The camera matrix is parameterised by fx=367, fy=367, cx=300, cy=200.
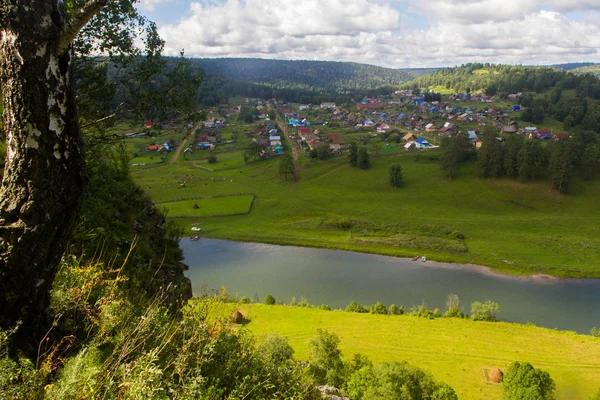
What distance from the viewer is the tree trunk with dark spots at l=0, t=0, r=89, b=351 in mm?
3169

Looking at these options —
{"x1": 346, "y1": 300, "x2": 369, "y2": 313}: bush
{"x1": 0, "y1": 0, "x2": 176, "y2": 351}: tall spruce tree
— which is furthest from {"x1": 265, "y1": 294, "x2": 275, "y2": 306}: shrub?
{"x1": 0, "y1": 0, "x2": 176, "y2": 351}: tall spruce tree

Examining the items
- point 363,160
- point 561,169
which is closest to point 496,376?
point 561,169

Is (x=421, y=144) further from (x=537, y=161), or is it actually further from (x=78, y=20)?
(x=78, y=20)

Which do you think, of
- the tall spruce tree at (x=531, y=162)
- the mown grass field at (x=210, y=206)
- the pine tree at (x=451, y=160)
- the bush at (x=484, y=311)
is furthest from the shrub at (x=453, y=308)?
the tall spruce tree at (x=531, y=162)

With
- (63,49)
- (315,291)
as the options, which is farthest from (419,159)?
(63,49)

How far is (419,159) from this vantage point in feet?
226

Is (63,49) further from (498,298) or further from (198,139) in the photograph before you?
(198,139)

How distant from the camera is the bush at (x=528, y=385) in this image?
1736 centimetres

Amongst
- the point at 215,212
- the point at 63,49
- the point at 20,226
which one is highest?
the point at 63,49

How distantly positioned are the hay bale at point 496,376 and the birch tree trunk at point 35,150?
79.6 ft

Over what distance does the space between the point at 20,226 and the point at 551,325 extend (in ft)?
114

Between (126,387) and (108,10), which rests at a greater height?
(108,10)

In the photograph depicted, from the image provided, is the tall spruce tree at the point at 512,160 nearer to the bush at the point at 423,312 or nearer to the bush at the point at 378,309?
the bush at the point at 423,312

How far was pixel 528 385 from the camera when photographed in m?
17.7
